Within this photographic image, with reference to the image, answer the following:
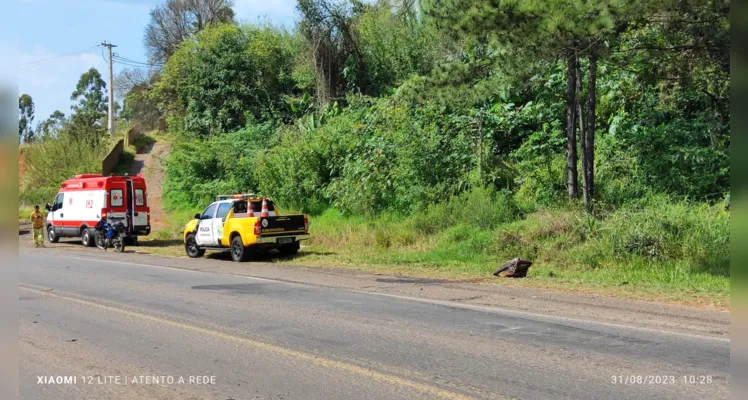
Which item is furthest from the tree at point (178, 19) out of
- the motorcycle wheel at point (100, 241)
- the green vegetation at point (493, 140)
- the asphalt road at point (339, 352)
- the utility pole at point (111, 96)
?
the asphalt road at point (339, 352)

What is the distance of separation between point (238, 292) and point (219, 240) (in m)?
7.50

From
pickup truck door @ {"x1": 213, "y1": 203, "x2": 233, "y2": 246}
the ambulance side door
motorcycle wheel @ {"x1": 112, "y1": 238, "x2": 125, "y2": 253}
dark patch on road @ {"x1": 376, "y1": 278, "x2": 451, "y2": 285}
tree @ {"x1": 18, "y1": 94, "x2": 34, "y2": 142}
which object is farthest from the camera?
the ambulance side door

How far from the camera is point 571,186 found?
60.8 ft

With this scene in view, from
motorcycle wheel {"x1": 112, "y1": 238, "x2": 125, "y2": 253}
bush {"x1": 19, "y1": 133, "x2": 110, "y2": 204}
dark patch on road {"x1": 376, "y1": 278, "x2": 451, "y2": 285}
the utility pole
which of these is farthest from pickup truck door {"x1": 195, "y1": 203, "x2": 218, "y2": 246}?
the utility pole

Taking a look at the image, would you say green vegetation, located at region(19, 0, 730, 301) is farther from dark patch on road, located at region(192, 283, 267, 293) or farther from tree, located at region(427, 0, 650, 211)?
dark patch on road, located at region(192, 283, 267, 293)

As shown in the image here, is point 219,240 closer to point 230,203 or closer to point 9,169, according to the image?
point 230,203

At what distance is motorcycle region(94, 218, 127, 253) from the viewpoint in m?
22.9

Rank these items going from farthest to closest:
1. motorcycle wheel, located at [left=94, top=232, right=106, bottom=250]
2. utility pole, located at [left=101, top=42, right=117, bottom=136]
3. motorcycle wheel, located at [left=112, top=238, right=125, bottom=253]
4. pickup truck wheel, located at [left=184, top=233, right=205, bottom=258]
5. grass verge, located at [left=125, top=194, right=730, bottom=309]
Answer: utility pole, located at [left=101, top=42, right=117, bottom=136] → motorcycle wheel, located at [left=94, top=232, right=106, bottom=250] → motorcycle wheel, located at [left=112, top=238, right=125, bottom=253] → pickup truck wheel, located at [left=184, top=233, right=205, bottom=258] → grass verge, located at [left=125, top=194, right=730, bottom=309]

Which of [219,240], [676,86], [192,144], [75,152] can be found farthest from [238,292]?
[75,152]

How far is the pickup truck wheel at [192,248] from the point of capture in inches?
811

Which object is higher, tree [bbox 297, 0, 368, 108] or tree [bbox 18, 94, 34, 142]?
Result: tree [bbox 297, 0, 368, 108]

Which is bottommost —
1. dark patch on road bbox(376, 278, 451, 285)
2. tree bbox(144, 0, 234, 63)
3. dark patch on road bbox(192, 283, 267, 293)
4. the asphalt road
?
the asphalt road

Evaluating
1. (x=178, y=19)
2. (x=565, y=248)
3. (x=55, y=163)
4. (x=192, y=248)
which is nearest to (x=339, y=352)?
(x=565, y=248)

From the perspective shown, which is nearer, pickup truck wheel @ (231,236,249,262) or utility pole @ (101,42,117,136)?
pickup truck wheel @ (231,236,249,262)
